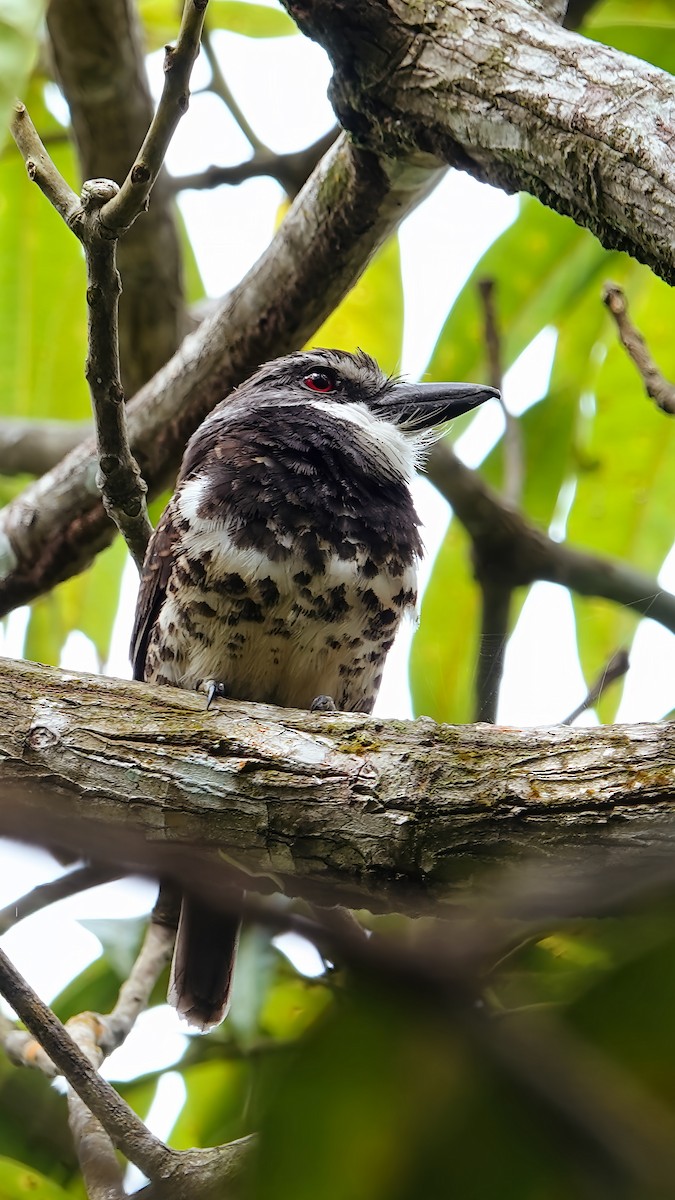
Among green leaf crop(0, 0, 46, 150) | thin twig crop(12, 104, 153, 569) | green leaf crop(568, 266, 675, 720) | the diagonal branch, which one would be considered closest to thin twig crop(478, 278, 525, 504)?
green leaf crop(568, 266, 675, 720)

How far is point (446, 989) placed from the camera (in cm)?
54

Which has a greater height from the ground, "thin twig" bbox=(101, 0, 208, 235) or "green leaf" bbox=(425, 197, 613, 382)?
"green leaf" bbox=(425, 197, 613, 382)

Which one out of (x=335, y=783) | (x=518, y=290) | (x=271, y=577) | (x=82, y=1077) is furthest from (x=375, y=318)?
(x=82, y=1077)

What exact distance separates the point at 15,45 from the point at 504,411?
2.02 metres

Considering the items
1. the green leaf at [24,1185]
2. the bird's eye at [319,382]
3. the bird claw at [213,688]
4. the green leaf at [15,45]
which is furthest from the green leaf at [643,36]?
the green leaf at [24,1185]

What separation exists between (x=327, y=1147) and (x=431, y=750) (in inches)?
59.1

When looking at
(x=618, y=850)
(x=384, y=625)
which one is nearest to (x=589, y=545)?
(x=384, y=625)

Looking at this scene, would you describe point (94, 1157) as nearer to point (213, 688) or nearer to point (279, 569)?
point (213, 688)

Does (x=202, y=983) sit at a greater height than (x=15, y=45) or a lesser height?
lesser

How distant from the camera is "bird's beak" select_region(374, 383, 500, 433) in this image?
11.2 feet

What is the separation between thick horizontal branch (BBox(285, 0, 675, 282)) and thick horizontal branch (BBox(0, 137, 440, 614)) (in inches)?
16.0

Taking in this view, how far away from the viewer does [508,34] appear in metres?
2.33

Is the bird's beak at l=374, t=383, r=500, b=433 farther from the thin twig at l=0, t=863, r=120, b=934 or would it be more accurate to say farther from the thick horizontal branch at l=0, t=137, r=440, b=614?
the thin twig at l=0, t=863, r=120, b=934

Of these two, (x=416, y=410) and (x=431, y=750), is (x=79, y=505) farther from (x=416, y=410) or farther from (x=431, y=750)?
(x=431, y=750)
